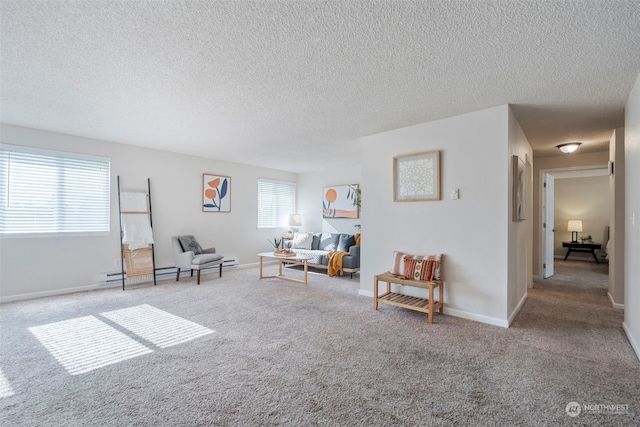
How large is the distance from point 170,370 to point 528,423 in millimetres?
2324

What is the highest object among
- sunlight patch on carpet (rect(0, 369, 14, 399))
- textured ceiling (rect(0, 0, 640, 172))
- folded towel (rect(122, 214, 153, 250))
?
textured ceiling (rect(0, 0, 640, 172))

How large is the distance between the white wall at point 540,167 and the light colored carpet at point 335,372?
6.33 feet

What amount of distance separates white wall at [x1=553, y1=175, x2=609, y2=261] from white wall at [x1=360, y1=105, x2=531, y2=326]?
20.0ft

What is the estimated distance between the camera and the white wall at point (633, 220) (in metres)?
2.49

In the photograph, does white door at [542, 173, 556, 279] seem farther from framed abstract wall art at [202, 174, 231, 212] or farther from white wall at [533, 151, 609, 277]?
framed abstract wall art at [202, 174, 231, 212]

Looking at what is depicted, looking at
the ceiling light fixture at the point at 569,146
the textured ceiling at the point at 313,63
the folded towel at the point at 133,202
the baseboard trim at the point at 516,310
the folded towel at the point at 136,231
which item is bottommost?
the baseboard trim at the point at 516,310

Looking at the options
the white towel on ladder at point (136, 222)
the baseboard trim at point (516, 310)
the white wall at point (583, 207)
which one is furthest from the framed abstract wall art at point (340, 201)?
the white wall at point (583, 207)

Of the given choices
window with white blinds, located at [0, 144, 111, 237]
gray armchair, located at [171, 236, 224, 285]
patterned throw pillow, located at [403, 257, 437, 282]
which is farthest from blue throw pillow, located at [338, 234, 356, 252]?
window with white blinds, located at [0, 144, 111, 237]

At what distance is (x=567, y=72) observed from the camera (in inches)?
95.4

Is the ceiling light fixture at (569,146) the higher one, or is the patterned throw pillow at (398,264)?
the ceiling light fixture at (569,146)

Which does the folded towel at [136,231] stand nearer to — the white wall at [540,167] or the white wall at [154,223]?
the white wall at [154,223]

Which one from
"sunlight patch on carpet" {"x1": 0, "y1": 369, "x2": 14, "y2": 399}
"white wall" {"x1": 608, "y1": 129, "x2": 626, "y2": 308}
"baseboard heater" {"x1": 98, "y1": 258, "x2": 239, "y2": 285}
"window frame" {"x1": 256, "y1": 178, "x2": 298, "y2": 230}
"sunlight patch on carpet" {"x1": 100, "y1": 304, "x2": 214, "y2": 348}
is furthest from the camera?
"window frame" {"x1": 256, "y1": 178, "x2": 298, "y2": 230}

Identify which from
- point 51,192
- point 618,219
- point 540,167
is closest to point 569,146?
point 540,167

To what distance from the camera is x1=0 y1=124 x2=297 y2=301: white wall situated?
13.3ft
